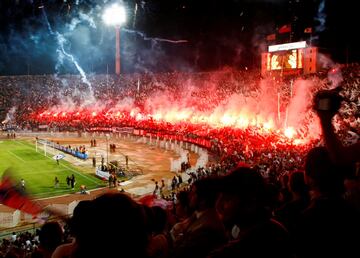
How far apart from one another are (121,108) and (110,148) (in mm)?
25419

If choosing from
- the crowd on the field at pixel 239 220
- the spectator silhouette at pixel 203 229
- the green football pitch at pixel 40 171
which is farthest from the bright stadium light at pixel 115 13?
the spectator silhouette at pixel 203 229

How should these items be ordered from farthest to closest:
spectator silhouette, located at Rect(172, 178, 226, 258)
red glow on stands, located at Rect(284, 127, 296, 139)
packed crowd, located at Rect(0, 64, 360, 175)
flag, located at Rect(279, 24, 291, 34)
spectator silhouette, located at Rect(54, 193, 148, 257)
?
flag, located at Rect(279, 24, 291, 34), red glow on stands, located at Rect(284, 127, 296, 139), packed crowd, located at Rect(0, 64, 360, 175), spectator silhouette, located at Rect(172, 178, 226, 258), spectator silhouette, located at Rect(54, 193, 148, 257)

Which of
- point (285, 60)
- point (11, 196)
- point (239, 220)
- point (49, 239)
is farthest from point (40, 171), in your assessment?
point (285, 60)

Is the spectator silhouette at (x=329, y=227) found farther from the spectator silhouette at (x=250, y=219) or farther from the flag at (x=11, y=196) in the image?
the flag at (x=11, y=196)

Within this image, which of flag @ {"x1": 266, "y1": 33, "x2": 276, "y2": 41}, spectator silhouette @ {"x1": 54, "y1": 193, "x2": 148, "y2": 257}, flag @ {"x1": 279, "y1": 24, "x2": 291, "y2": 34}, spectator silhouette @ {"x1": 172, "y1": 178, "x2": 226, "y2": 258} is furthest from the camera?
flag @ {"x1": 266, "y1": 33, "x2": 276, "y2": 41}

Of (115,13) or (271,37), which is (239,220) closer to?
(271,37)

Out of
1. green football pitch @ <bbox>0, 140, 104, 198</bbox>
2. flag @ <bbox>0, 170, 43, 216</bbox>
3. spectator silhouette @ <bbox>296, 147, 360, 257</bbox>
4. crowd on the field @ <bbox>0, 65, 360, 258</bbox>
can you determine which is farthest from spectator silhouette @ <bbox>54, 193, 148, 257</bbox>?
green football pitch @ <bbox>0, 140, 104, 198</bbox>

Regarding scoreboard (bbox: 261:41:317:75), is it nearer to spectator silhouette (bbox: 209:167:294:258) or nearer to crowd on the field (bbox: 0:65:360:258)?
crowd on the field (bbox: 0:65:360:258)

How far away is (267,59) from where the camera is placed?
56.0 metres

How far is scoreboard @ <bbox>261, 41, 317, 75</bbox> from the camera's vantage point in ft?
168

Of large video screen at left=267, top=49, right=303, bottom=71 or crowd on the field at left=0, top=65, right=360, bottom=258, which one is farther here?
large video screen at left=267, top=49, right=303, bottom=71

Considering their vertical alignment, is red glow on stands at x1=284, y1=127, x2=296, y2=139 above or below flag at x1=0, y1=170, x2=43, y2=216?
below

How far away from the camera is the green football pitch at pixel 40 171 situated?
25.8 metres

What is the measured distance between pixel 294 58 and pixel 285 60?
4.56 ft
